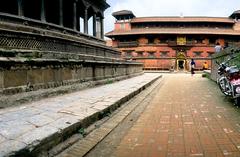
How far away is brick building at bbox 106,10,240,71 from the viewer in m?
53.2

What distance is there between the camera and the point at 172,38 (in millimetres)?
54719

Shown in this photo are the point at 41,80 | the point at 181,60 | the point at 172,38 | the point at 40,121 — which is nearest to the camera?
the point at 40,121

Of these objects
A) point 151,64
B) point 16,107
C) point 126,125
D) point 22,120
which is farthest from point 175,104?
point 151,64

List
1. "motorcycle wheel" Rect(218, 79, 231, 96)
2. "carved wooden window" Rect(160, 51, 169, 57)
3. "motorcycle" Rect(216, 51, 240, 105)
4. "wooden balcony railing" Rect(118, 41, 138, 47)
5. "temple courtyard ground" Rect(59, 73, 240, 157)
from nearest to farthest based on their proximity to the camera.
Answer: "temple courtyard ground" Rect(59, 73, 240, 157)
"motorcycle" Rect(216, 51, 240, 105)
"motorcycle wheel" Rect(218, 79, 231, 96)
"wooden balcony railing" Rect(118, 41, 138, 47)
"carved wooden window" Rect(160, 51, 169, 57)

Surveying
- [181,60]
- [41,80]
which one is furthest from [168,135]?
[181,60]

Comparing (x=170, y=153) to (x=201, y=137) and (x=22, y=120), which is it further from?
(x=22, y=120)

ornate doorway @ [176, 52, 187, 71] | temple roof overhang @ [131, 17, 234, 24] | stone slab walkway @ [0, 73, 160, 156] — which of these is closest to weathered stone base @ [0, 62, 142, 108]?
stone slab walkway @ [0, 73, 160, 156]

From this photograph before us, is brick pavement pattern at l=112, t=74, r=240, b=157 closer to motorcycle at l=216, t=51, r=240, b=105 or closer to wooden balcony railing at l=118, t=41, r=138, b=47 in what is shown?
motorcycle at l=216, t=51, r=240, b=105

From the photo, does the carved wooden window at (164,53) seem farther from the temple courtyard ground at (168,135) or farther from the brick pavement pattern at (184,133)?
the temple courtyard ground at (168,135)

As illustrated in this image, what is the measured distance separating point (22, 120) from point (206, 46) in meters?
51.9

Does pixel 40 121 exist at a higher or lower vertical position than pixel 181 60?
lower

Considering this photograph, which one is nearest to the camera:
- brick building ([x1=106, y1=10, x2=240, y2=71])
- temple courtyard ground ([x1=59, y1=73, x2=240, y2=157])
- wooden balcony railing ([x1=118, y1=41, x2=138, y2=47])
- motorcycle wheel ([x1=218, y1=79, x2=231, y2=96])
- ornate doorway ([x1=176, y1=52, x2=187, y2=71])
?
temple courtyard ground ([x1=59, y1=73, x2=240, y2=157])

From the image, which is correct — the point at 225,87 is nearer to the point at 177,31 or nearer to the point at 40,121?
the point at 40,121

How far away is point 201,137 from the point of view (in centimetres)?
511
